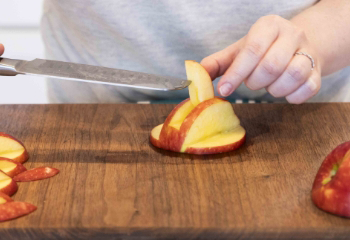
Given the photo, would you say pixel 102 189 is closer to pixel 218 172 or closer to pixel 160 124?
pixel 218 172

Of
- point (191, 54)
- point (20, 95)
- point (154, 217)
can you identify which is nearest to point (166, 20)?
point (191, 54)

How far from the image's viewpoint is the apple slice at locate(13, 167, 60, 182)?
113 cm

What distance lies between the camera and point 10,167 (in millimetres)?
1156

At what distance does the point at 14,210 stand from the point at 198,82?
0.56 metres

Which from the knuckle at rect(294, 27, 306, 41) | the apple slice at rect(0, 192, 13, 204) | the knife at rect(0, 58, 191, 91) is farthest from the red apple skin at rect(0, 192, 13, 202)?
the knuckle at rect(294, 27, 306, 41)

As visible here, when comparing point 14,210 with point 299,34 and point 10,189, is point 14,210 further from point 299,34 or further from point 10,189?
point 299,34

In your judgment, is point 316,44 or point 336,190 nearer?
point 336,190

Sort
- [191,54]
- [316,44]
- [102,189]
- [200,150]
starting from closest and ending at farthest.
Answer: [102,189] < [200,150] < [316,44] < [191,54]

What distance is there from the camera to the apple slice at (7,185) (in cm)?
106

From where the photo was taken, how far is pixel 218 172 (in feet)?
3.85

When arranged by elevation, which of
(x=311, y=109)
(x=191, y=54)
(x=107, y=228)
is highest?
(x=107, y=228)

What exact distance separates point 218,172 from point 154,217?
0.79 ft

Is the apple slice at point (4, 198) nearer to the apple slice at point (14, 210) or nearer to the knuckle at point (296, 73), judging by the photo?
the apple slice at point (14, 210)

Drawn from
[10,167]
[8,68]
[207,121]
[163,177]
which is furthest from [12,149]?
[207,121]
